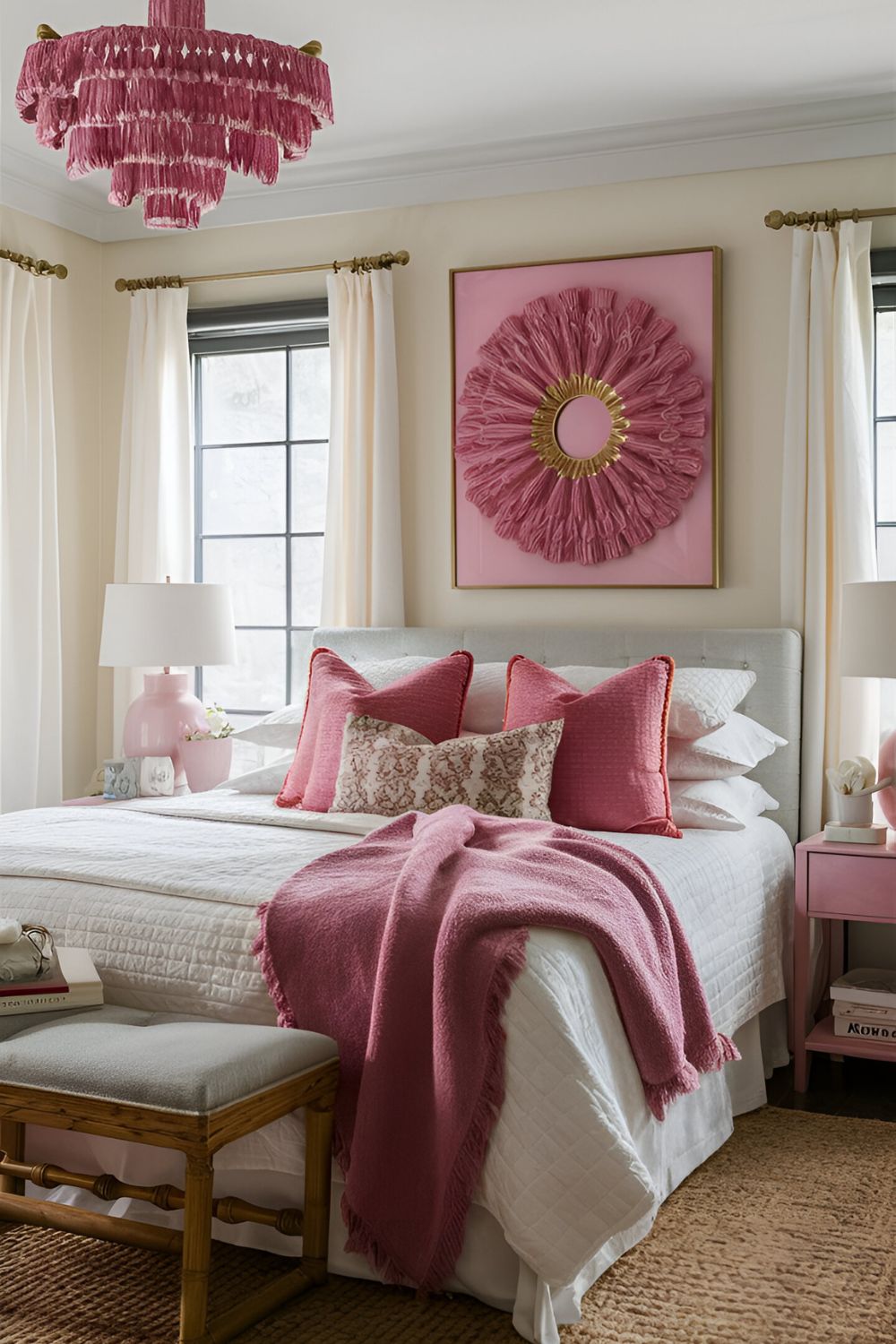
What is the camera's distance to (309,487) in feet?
16.6

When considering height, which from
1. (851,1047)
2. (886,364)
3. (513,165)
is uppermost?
(513,165)

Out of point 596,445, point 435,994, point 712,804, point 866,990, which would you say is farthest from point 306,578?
point 435,994

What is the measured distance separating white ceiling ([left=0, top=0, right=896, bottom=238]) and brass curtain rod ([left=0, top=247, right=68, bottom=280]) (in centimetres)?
21

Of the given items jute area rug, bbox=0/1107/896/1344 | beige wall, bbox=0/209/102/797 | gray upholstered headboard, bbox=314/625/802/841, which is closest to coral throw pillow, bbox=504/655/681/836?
gray upholstered headboard, bbox=314/625/802/841

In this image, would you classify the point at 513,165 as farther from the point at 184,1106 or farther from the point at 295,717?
the point at 184,1106

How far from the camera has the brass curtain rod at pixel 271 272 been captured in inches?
188

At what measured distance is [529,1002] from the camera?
2316 millimetres

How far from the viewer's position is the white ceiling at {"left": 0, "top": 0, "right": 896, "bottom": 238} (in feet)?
11.8

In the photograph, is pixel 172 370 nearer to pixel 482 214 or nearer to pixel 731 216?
pixel 482 214

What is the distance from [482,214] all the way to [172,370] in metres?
1.33

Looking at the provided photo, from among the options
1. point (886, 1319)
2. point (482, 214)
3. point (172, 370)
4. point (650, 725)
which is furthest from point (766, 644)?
point (172, 370)

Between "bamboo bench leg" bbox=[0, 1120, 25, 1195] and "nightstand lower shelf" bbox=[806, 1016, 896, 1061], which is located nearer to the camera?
"bamboo bench leg" bbox=[0, 1120, 25, 1195]

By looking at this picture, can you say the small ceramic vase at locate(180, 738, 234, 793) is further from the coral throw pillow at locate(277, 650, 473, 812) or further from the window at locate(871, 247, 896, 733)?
the window at locate(871, 247, 896, 733)

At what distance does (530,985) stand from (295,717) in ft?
7.14
